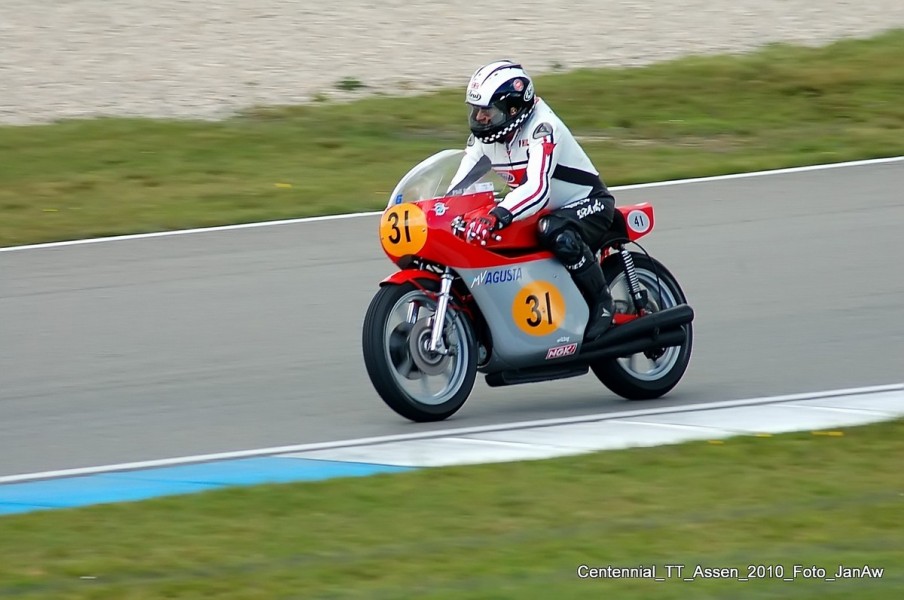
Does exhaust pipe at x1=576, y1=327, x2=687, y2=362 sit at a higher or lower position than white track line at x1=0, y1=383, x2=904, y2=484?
higher

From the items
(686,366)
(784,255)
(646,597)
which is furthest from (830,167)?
(646,597)

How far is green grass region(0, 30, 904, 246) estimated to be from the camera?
14.4 meters

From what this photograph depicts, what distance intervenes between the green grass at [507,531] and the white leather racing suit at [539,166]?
4.56ft

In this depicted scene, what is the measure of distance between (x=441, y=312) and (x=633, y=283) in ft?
4.10

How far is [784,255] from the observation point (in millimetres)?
12344

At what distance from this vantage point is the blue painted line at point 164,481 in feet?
24.4

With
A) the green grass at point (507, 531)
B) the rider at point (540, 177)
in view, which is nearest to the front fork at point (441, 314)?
the rider at point (540, 177)

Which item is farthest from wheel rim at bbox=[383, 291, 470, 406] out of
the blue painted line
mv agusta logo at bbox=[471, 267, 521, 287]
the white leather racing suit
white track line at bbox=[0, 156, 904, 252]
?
white track line at bbox=[0, 156, 904, 252]

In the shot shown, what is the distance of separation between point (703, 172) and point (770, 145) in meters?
1.61

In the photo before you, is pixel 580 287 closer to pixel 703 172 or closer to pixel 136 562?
pixel 136 562

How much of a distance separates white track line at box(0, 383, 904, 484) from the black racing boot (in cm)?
45

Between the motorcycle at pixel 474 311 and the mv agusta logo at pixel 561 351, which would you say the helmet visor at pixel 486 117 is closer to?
the motorcycle at pixel 474 311

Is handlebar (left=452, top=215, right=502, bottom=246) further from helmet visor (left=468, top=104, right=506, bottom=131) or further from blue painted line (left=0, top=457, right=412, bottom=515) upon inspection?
blue painted line (left=0, top=457, right=412, bottom=515)

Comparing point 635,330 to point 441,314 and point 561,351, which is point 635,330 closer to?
point 561,351
